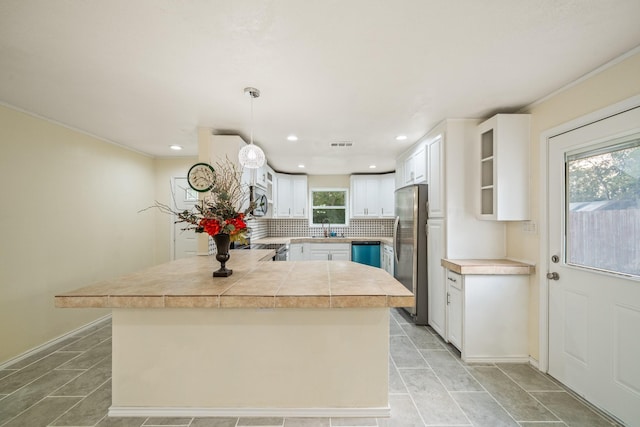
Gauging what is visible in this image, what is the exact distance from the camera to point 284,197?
5824mm

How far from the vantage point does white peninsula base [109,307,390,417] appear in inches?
69.4

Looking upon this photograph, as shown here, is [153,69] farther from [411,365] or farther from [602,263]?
[602,263]

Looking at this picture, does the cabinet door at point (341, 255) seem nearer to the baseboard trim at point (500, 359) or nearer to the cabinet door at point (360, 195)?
the cabinet door at point (360, 195)

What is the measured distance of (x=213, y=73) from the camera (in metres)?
1.90

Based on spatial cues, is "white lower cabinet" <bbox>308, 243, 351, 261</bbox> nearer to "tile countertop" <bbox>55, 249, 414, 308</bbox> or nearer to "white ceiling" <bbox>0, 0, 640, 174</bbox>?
"white ceiling" <bbox>0, 0, 640, 174</bbox>

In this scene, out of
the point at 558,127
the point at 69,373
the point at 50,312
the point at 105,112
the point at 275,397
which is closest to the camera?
the point at 275,397

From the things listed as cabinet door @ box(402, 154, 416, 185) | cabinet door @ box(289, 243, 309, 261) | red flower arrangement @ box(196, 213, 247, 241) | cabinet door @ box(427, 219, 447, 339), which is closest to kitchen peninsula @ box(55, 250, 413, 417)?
red flower arrangement @ box(196, 213, 247, 241)

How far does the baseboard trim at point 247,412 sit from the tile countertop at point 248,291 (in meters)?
0.78

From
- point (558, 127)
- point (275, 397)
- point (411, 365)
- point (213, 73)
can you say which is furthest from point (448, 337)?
point (213, 73)

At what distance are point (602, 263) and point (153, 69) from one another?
11.1 ft

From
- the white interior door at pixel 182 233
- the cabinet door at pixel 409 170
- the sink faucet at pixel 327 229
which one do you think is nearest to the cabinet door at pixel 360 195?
the sink faucet at pixel 327 229

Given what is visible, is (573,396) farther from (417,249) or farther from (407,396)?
(417,249)

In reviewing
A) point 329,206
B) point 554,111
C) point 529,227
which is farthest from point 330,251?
point 554,111

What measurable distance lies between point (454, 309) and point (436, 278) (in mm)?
443
